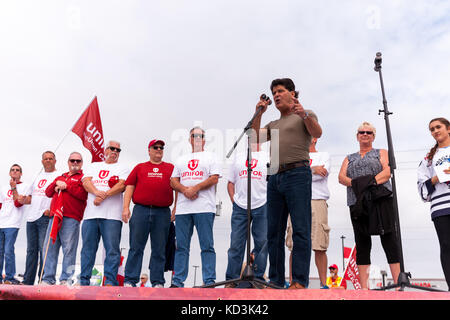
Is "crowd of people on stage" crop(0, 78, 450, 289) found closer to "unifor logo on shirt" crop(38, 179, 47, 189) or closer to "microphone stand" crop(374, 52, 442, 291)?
"unifor logo on shirt" crop(38, 179, 47, 189)

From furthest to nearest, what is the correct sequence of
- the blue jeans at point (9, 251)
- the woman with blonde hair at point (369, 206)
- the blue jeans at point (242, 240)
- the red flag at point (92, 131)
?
the red flag at point (92, 131) < the blue jeans at point (9, 251) < the blue jeans at point (242, 240) < the woman with blonde hair at point (369, 206)

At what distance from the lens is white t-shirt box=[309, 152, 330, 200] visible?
5422mm

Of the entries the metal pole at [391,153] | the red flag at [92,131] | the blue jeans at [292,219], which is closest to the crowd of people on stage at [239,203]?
the blue jeans at [292,219]

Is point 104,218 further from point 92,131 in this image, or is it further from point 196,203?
point 92,131

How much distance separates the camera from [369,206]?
178 inches

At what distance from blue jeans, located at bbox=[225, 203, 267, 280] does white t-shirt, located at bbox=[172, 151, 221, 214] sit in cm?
36

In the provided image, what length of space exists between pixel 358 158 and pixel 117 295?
135 inches

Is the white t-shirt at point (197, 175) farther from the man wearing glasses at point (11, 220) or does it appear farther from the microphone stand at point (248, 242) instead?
the man wearing glasses at point (11, 220)

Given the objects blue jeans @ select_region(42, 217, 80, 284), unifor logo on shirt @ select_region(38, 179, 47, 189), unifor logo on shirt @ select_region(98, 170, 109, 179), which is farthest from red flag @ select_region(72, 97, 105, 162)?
blue jeans @ select_region(42, 217, 80, 284)

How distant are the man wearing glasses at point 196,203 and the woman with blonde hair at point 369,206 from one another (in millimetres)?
1721

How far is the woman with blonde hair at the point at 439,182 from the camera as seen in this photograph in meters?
4.05

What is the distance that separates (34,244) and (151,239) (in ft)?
7.98

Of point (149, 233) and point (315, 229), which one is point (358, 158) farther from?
point (149, 233)

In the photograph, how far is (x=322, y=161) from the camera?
17.9 feet
